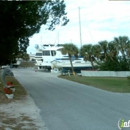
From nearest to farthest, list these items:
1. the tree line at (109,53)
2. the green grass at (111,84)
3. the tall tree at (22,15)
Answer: the tall tree at (22,15)
the green grass at (111,84)
the tree line at (109,53)

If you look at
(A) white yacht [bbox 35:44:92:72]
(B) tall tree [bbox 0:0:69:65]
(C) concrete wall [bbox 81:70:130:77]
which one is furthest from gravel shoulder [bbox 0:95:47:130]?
(A) white yacht [bbox 35:44:92:72]

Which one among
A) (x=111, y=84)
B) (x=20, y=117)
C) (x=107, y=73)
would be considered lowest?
(x=111, y=84)

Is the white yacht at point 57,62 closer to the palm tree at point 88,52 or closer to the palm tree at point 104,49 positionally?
the palm tree at point 88,52

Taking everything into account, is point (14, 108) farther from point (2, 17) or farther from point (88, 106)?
point (2, 17)

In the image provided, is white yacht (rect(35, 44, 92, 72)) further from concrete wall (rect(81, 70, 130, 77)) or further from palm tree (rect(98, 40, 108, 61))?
palm tree (rect(98, 40, 108, 61))

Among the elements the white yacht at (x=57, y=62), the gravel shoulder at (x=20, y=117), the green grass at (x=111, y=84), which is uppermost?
the white yacht at (x=57, y=62)

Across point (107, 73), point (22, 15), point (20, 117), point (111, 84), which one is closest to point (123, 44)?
point (107, 73)

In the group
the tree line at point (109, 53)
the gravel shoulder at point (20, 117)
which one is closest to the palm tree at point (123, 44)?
the tree line at point (109, 53)

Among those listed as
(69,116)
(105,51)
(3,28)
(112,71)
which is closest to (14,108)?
(69,116)

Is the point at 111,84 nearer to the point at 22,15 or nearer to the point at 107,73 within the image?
the point at 22,15

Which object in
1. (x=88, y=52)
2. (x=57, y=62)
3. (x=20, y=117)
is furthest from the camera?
(x=57, y=62)

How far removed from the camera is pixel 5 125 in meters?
8.34

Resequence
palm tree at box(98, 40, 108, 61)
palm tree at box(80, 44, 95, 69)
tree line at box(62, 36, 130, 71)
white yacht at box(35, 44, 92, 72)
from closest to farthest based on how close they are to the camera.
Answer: tree line at box(62, 36, 130, 71), palm tree at box(98, 40, 108, 61), palm tree at box(80, 44, 95, 69), white yacht at box(35, 44, 92, 72)

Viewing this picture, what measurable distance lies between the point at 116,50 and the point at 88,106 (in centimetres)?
3564
